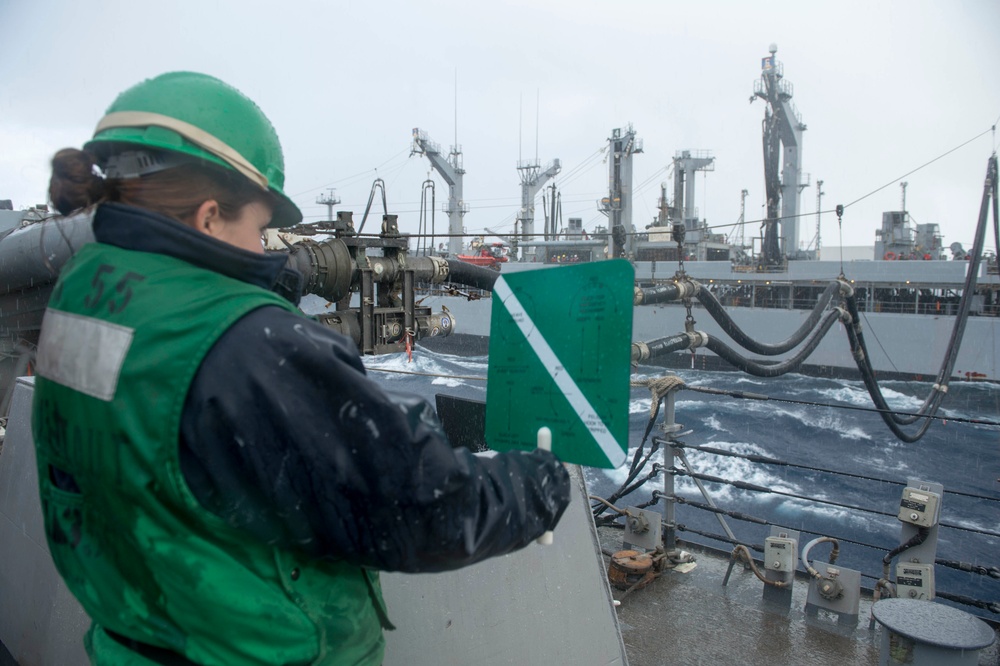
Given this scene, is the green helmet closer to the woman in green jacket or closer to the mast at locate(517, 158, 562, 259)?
the woman in green jacket

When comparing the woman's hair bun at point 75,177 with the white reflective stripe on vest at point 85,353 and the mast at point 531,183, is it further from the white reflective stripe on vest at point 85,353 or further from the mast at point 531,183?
the mast at point 531,183

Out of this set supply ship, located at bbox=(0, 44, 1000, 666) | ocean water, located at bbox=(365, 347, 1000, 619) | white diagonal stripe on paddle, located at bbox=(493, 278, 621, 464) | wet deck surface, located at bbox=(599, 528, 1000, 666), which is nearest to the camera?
white diagonal stripe on paddle, located at bbox=(493, 278, 621, 464)

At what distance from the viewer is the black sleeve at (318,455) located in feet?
2.90

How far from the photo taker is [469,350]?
108 ft

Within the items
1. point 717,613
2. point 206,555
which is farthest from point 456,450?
point 717,613

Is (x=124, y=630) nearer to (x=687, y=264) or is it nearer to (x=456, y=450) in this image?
(x=456, y=450)

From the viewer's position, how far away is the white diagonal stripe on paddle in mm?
1235

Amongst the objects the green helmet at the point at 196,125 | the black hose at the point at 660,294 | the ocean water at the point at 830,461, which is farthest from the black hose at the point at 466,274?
the green helmet at the point at 196,125

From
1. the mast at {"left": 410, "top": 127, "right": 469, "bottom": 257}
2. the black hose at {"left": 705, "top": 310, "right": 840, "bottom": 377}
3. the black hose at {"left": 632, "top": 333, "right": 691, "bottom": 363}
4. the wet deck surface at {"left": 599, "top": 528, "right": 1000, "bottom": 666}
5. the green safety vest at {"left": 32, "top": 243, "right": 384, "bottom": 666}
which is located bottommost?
the wet deck surface at {"left": 599, "top": 528, "right": 1000, "bottom": 666}

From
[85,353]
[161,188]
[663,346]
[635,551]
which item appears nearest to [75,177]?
[161,188]

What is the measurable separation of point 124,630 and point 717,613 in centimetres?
382

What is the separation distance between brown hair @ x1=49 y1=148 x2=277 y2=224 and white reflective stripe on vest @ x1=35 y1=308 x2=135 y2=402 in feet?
0.65

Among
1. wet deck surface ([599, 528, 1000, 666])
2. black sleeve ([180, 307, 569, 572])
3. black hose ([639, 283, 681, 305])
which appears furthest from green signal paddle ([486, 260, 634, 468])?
black hose ([639, 283, 681, 305])

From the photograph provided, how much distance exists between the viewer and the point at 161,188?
1036 millimetres
